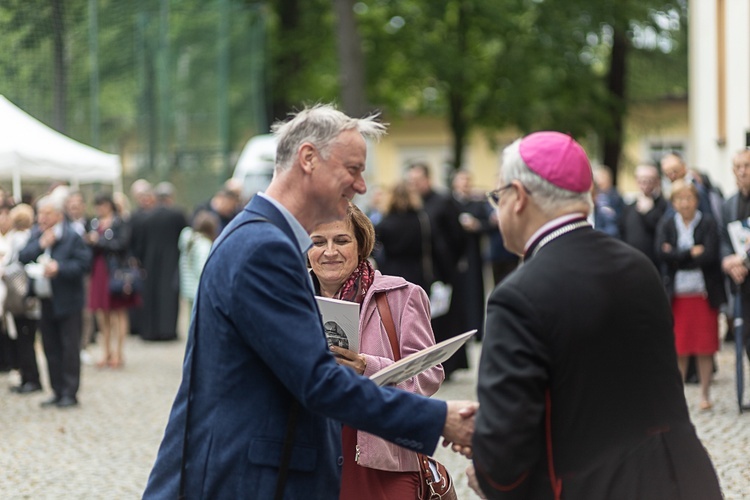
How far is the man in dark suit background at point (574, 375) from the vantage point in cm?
295

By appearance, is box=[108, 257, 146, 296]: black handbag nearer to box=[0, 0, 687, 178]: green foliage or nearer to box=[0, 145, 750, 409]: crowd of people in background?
box=[0, 145, 750, 409]: crowd of people in background

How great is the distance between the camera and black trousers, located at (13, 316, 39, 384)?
13.0 m

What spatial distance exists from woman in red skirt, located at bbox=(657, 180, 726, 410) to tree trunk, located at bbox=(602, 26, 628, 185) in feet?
59.1

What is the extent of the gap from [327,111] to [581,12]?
80.5ft

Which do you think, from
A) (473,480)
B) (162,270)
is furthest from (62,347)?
(473,480)

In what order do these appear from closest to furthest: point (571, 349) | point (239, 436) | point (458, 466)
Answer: point (571, 349) < point (239, 436) < point (458, 466)

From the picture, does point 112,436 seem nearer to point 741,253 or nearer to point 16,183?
point 741,253

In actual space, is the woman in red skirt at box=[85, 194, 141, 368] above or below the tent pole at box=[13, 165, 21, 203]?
below

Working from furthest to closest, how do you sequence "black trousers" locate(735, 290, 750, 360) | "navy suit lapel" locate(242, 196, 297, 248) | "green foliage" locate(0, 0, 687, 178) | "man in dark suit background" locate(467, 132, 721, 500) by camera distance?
"green foliage" locate(0, 0, 687, 178)
"black trousers" locate(735, 290, 750, 360)
"navy suit lapel" locate(242, 196, 297, 248)
"man in dark suit background" locate(467, 132, 721, 500)

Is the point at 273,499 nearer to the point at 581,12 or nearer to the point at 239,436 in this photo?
the point at 239,436

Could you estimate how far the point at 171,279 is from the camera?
18531 mm

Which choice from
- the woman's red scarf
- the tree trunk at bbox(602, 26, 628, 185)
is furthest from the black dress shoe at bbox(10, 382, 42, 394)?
the tree trunk at bbox(602, 26, 628, 185)

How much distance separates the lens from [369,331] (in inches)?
169

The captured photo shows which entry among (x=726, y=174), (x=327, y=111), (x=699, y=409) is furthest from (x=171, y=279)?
(x=327, y=111)
